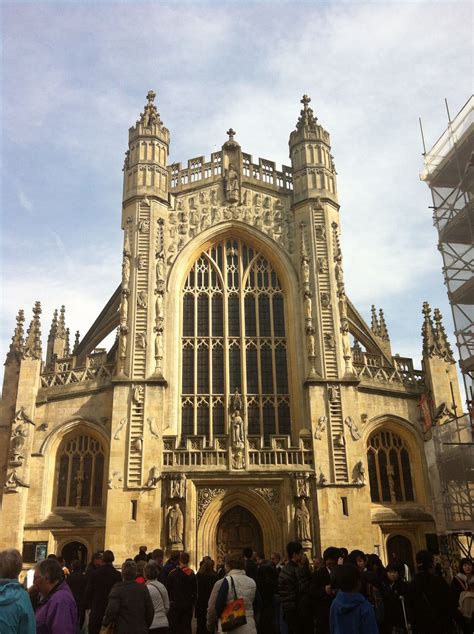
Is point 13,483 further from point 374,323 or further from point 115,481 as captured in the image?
point 374,323

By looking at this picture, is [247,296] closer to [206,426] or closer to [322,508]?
[206,426]

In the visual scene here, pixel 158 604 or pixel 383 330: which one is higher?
pixel 383 330

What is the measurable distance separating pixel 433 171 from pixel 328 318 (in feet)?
22.2

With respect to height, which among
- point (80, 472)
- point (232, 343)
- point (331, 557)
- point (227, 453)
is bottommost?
point (331, 557)

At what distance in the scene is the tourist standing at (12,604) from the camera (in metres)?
3.95

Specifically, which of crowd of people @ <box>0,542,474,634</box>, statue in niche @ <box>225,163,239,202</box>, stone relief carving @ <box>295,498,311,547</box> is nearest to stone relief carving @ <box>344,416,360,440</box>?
stone relief carving @ <box>295,498,311,547</box>

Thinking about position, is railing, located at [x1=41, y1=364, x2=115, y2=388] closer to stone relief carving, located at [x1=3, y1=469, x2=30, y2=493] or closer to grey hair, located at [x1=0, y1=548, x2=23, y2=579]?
stone relief carving, located at [x1=3, y1=469, x2=30, y2=493]

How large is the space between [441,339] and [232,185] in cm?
1097

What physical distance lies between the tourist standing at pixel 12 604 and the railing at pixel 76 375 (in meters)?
19.5

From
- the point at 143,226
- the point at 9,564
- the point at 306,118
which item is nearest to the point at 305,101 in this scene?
the point at 306,118

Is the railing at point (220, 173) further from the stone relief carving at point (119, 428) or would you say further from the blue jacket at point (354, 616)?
the blue jacket at point (354, 616)

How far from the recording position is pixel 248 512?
2156 centimetres

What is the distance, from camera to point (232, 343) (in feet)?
80.1

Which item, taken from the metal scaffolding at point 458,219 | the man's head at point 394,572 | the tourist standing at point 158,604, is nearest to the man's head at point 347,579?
A: the tourist standing at point 158,604
